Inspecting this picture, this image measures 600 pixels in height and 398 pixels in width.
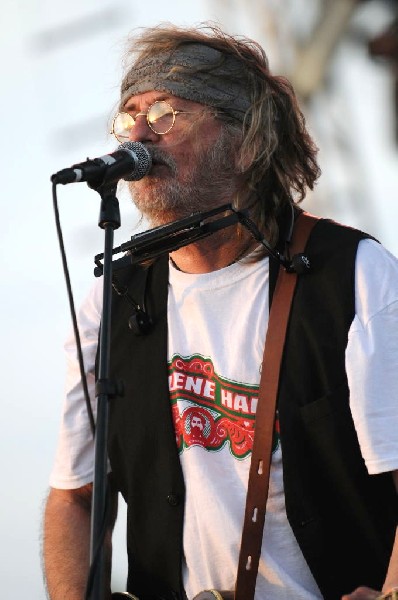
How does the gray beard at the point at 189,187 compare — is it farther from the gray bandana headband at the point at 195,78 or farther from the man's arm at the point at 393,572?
the man's arm at the point at 393,572

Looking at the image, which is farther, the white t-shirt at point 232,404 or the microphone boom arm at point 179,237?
the microphone boom arm at point 179,237

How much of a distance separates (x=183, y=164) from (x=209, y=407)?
0.79 metres

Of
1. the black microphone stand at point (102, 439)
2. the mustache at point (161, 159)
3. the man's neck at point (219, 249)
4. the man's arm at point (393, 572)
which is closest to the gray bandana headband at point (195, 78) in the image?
the mustache at point (161, 159)

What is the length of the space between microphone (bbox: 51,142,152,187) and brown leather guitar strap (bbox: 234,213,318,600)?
2.03ft

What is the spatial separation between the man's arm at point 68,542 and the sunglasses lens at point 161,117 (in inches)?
46.9

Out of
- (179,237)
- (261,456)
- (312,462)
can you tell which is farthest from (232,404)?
(179,237)

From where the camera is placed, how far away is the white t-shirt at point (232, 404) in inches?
127

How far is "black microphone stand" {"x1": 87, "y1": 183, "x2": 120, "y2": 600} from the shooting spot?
2.61 metres

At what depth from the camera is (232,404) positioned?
3.50 metres

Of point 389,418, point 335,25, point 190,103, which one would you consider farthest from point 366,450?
point 335,25

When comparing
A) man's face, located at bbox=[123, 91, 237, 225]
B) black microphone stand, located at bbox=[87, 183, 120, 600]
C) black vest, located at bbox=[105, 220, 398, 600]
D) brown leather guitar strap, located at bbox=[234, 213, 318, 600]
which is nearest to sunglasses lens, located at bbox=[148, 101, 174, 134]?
man's face, located at bbox=[123, 91, 237, 225]

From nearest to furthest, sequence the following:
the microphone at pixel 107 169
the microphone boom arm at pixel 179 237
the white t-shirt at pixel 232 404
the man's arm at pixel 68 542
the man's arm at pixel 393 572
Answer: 1. the microphone at pixel 107 169
2. the man's arm at pixel 393 572
3. the white t-shirt at pixel 232 404
4. the microphone boom arm at pixel 179 237
5. the man's arm at pixel 68 542

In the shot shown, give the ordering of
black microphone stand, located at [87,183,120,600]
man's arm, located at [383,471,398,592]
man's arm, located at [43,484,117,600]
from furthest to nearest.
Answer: man's arm, located at [43,484,117,600] → man's arm, located at [383,471,398,592] → black microphone stand, located at [87,183,120,600]

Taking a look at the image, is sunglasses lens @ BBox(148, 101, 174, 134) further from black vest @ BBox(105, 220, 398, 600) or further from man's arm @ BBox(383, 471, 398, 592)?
man's arm @ BBox(383, 471, 398, 592)
